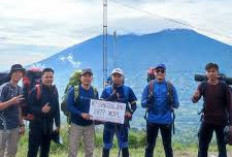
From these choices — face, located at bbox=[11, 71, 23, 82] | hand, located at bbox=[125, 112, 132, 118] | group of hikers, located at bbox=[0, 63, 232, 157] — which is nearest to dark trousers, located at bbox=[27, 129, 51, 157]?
group of hikers, located at bbox=[0, 63, 232, 157]

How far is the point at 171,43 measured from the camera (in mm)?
19234

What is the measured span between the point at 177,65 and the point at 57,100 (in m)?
10.1

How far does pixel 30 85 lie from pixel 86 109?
116cm

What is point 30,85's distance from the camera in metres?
8.88

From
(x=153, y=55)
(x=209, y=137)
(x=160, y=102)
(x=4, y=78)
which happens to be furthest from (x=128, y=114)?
(x=153, y=55)

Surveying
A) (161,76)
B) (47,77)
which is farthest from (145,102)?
(47,77)

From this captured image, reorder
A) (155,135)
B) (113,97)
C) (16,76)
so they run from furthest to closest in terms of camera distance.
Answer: (155,135)
(113,97)
(16,76)

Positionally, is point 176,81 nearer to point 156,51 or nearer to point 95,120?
point 156,51

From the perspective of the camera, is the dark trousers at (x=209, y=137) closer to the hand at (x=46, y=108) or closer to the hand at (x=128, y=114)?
the hand at (x=128, y=114)

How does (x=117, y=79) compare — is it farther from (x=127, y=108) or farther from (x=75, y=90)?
(x=75, y=90)

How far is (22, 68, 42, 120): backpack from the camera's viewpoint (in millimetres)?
8508

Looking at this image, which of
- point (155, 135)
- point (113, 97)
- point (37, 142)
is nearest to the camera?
point (37, 142)

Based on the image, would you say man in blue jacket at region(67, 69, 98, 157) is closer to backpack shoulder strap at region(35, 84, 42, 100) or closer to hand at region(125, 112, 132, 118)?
backpack shoulder strap at region(35, 84, 42, 100)

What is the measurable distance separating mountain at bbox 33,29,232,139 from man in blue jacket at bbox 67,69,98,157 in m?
8.14
